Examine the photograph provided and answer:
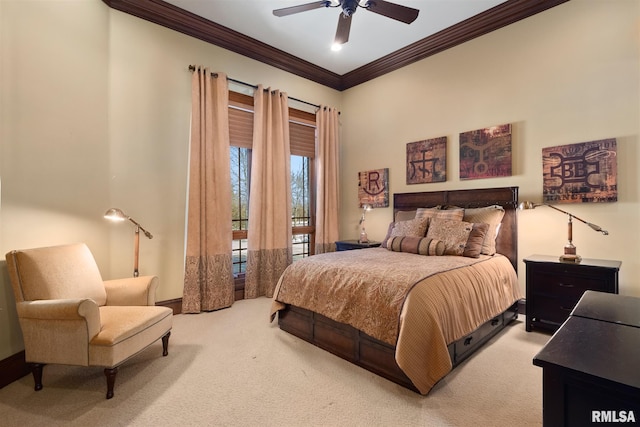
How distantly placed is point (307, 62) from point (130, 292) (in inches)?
157

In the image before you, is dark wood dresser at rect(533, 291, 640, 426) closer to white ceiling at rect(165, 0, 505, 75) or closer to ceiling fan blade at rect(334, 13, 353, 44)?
ceiling fan blade at rect(334, 13, 353, 44)

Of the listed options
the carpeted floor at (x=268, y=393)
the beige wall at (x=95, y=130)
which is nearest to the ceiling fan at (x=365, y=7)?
the beige wall at (x=95, y=130)

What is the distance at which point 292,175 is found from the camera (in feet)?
15.8

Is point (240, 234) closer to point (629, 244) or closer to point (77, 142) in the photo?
point (77, 142)

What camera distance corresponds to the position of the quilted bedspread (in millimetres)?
1909

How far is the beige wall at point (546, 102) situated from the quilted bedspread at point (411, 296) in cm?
90

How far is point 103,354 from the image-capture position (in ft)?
6.05

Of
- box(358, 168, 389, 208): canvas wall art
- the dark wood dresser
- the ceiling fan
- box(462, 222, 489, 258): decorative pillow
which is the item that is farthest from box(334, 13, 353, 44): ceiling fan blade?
the dark wood dresser

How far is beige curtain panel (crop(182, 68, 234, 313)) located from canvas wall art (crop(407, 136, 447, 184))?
8.50 ft

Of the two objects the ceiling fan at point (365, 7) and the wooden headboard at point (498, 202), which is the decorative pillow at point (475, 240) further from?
the ceiling fan at point (365, 7)

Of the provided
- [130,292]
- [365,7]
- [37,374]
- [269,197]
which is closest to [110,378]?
[37,374]

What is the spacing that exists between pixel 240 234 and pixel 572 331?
367 centimetres

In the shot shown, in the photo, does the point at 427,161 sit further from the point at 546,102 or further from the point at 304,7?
the point at 304,7

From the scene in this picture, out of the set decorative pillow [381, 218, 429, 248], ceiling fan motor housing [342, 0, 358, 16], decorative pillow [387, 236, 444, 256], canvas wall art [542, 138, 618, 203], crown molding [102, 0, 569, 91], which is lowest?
decorative pillow [387, 236, 444, 256]
